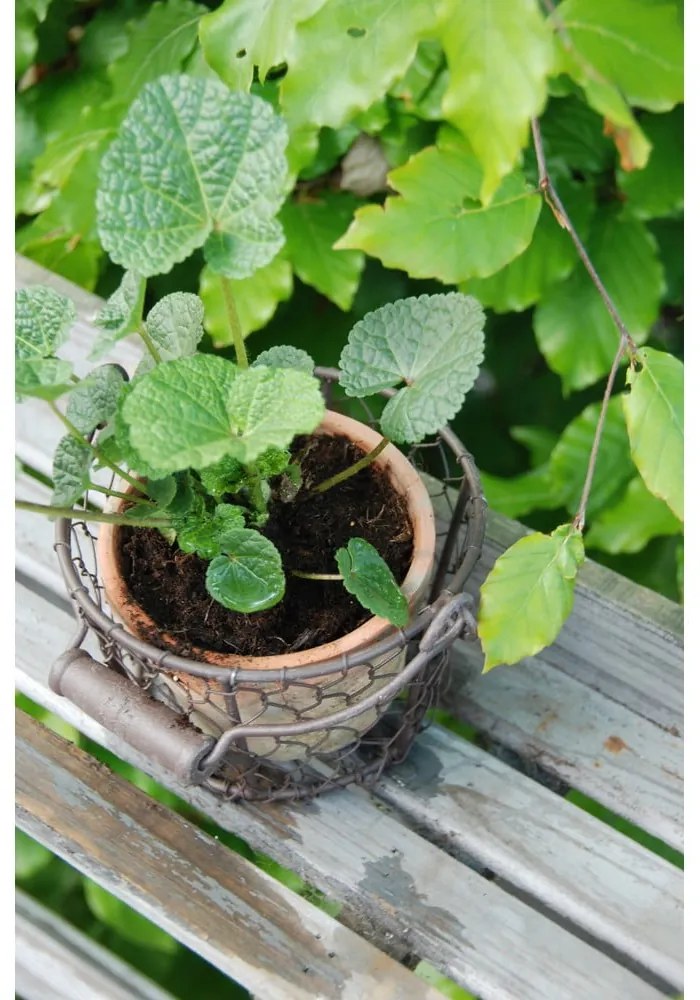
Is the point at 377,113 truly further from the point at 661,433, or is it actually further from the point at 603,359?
the point at 661,433

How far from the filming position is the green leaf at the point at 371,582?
1.94 ft

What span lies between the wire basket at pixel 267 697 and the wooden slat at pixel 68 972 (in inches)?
6.8

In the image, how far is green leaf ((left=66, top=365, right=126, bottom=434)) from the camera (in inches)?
23.1

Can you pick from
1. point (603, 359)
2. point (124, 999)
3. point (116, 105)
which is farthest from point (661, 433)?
point (116, 105)

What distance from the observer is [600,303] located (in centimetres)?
102

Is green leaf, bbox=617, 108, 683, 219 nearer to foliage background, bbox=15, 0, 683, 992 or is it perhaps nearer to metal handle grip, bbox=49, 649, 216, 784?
foliage background, bbox=15, 0, 683, 992

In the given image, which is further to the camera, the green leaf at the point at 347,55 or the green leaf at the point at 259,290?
the green leaf at the point at 259,290

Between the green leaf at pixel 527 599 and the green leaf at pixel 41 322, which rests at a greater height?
the green leaf at pixel 41 322

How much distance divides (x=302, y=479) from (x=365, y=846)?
273 millimetres

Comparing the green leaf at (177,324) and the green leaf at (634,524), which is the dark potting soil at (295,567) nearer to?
the green leaf at (177,324)

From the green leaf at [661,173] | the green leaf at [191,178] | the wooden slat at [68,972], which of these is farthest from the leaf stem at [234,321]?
the green leaf at [661,173]

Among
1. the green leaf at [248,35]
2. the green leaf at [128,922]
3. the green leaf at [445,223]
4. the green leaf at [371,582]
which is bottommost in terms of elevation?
the green leaf at [128,922]

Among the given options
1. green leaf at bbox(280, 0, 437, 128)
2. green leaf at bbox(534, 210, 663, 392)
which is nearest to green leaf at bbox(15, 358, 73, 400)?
green leaf at bbox(280, 0, 437, 128)

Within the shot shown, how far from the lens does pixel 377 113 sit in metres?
0.94
